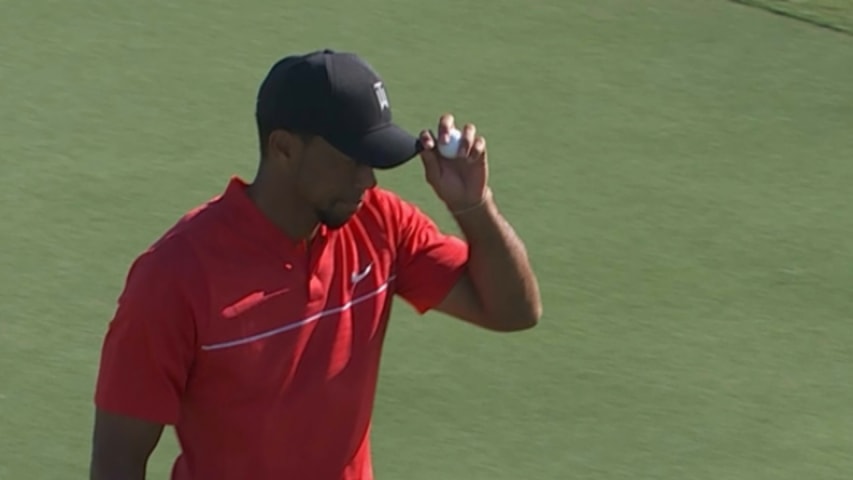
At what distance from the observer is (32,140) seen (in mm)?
8164

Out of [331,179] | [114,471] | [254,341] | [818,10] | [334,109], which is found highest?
[334,109]

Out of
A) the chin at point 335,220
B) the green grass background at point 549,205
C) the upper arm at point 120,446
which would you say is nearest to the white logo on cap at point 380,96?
the chin at point 335,220

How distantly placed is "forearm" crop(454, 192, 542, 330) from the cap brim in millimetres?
294

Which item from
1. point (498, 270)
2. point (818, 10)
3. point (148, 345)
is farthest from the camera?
point (818, 10)

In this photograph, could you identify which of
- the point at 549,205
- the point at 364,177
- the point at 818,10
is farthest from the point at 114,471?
the point at 818,10

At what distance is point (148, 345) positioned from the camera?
3.71m

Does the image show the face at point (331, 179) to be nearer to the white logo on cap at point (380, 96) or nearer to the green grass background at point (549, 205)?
the white logo on cap at point (380, 96)

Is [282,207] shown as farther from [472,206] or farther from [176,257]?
[472,206]

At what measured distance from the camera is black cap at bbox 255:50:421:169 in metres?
3.80

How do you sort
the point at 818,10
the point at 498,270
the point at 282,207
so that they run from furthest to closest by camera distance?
1. the point at 818,10
2. the point at 498,270
3. the point at 282,207

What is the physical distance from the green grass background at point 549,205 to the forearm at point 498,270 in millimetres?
1847

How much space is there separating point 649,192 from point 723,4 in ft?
7.49

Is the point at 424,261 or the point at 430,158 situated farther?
Answer: the point at 424,261

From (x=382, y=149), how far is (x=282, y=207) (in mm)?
267
